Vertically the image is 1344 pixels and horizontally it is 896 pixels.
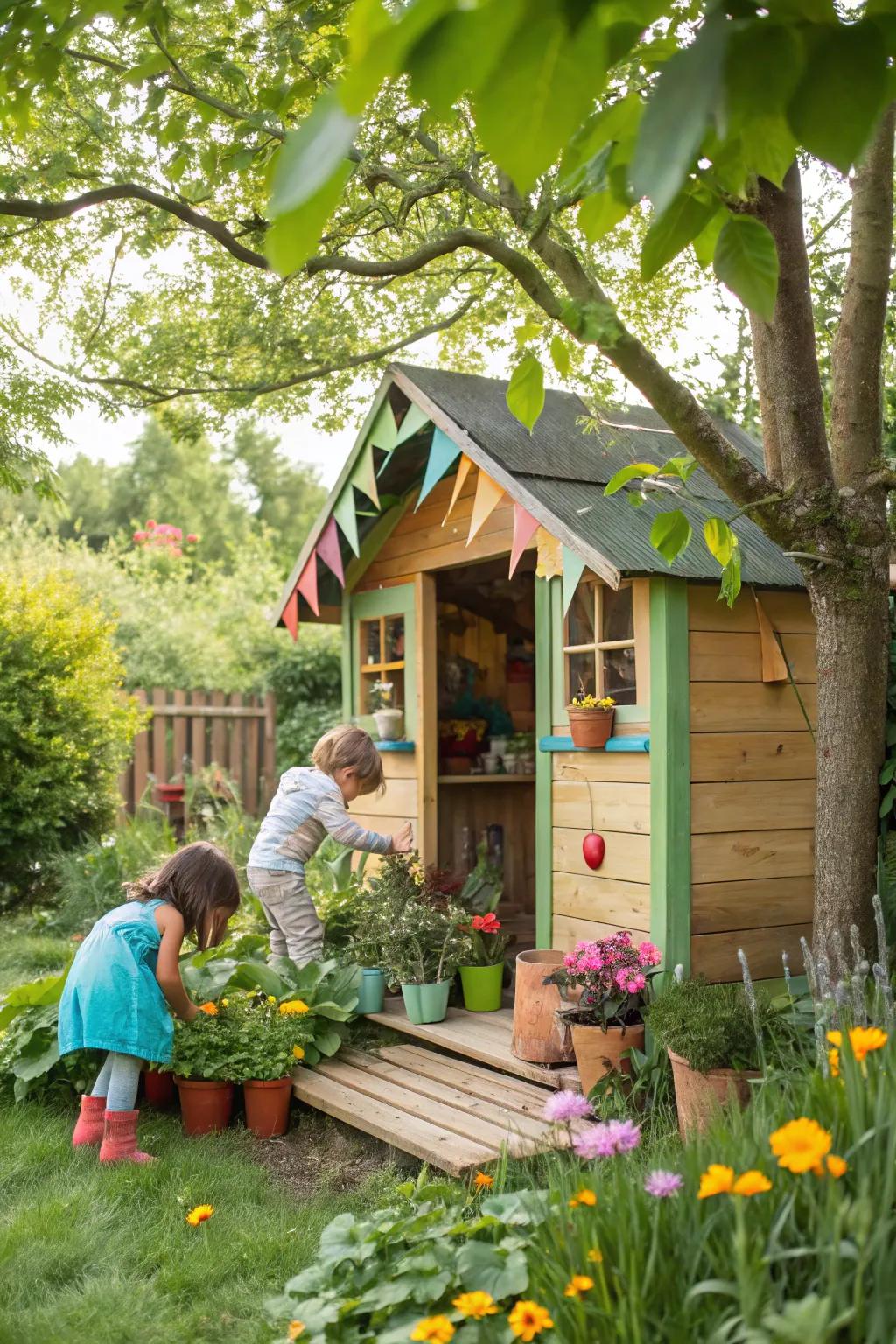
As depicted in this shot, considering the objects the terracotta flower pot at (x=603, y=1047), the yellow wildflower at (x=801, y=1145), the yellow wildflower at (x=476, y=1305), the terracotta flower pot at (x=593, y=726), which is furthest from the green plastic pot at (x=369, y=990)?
the yellow wildflower at (x=801, y=1145)

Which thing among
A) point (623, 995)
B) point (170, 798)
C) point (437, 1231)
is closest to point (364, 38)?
point (437, 1231)

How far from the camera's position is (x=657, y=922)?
15.5ft

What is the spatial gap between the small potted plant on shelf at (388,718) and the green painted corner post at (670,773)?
2.39 m

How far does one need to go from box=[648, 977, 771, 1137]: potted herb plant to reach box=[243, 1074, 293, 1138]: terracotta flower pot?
1.62 m

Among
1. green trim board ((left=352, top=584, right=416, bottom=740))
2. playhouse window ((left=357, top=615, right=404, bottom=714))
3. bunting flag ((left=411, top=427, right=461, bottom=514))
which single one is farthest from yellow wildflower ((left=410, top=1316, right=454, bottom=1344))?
playhouse window ((left=357, top=615, right=404, bottom=714))

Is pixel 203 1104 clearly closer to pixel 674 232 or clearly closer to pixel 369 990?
pixel 369 990

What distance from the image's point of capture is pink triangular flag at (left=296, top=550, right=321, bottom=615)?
23.2 feet

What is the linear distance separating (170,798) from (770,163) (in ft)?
33.2

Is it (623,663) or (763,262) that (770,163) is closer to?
(763,262)

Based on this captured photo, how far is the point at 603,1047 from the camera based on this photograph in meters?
4.34

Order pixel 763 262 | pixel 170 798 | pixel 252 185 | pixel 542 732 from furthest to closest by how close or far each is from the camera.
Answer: pixel 170 798 → pixel 252 185 → pixel 542 732 → pixel 763 262

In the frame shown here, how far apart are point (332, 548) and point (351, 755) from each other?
158cm

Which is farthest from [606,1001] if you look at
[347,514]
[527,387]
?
[347,514]

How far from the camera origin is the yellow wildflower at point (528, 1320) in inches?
80.2
